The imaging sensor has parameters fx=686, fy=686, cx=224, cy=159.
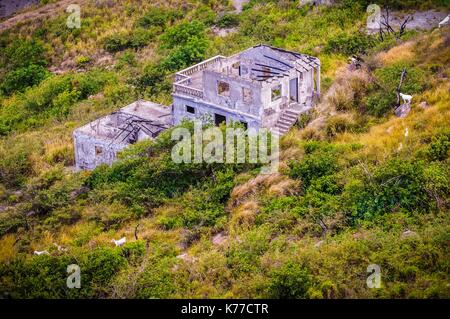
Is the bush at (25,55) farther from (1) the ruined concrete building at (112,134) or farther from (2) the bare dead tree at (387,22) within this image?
(2) the bare dead tree at (387,22)

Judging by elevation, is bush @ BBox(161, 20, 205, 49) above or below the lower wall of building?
below

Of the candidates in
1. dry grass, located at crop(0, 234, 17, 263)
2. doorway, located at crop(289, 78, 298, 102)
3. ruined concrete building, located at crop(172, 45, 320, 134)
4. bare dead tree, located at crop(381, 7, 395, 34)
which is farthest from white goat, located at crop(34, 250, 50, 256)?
bare dead tree, located at crop(381, 7, 395, 34)

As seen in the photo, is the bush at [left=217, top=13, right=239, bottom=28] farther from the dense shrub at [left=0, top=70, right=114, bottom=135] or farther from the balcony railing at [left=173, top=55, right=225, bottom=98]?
the balcony railing at [left=173, top=55, right=225, bottom=98]

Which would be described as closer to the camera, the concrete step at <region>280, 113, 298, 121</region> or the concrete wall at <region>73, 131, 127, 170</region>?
the concrete step at <region>280, 113, 298, 121</region>

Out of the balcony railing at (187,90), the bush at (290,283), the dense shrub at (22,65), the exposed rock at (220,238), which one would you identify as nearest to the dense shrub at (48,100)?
the dense shrub at (22,65)
